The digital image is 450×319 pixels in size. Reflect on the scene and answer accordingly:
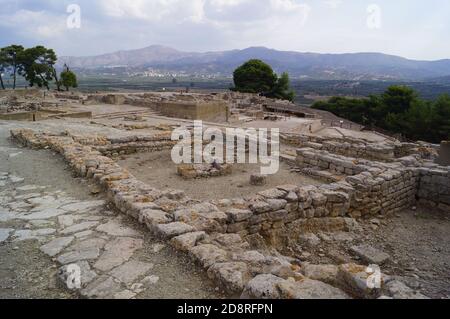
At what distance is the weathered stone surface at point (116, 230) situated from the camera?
4.32 metres

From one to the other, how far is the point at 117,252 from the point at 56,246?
2.54ft

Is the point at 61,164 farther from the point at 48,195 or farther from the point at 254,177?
the point at 254,177

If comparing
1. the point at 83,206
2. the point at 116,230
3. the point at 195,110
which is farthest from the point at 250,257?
the point at 195,110

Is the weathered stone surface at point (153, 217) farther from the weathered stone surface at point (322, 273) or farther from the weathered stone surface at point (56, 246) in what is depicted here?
the weathered stone surface at point (322, 273)

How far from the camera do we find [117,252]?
383cm

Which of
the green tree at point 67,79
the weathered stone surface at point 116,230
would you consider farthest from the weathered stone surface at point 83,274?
the green tree at point 67,79

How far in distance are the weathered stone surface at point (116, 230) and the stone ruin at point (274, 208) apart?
0.22m

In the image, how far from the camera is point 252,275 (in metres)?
3.35

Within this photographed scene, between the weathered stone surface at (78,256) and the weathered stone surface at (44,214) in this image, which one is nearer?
the weathered stone surface at (78,256)

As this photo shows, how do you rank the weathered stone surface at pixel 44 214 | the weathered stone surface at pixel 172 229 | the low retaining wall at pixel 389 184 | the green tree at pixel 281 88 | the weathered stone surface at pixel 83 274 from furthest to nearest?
the green tree at pixel 281 88 < the low retaining wall at pixel 389 184 < the weathered stone surface at pixel 44 214 < the weathered stone surface at pixel 172 229 < the weathered stone surface at pixel 83 274

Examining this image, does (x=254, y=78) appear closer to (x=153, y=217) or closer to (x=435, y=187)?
(x=435, y=187)

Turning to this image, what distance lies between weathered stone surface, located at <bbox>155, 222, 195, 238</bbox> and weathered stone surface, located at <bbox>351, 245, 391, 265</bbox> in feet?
9.64
